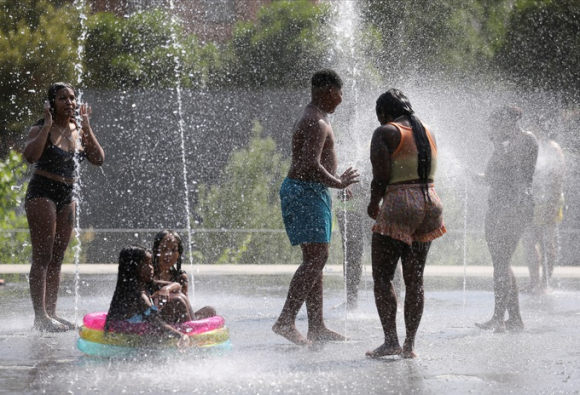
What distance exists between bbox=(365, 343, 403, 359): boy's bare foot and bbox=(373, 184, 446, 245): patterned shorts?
0.61 metres

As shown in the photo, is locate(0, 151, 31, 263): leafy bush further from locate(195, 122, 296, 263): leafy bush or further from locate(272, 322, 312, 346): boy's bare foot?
locate(272, 322, 312, 346): boy's bare foot

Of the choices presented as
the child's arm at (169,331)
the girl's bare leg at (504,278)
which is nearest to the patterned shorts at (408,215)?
the child's arm at (169,331)

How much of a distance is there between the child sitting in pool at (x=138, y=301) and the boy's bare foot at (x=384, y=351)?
3.43 ft

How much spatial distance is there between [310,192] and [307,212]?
13cm

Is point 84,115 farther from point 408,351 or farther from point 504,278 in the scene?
point 504,278

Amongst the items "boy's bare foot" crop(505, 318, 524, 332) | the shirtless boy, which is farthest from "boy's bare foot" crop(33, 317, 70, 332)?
"boy's bare foot" crop(505, 318, 524, 332)

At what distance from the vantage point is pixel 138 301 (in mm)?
5617

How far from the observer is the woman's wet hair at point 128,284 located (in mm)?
5625

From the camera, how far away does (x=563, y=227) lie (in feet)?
51.6

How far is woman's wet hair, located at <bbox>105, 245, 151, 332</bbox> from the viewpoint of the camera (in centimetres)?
562

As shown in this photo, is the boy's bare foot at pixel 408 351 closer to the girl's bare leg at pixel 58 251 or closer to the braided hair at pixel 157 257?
the braided hair at pixel 157 257

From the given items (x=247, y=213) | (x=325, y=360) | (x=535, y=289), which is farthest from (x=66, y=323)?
(x=247, y=213)

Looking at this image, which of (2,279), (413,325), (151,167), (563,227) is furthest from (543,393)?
(151,167)

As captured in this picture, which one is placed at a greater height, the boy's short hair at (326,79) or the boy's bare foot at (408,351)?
the boy's short hair at (326,79)
